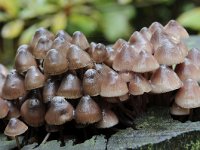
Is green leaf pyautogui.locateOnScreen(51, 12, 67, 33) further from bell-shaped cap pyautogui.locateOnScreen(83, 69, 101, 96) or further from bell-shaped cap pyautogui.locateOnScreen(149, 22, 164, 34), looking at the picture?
bell-shaped cap pyautogui.locateOnScreen(83, 69, 101, 96)

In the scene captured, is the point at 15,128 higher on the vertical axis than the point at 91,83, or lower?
lower

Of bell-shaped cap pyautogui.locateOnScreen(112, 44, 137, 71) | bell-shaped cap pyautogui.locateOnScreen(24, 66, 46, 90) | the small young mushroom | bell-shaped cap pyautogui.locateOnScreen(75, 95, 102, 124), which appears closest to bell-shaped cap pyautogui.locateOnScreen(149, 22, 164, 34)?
bell-shaped cap pyautogui.locateOnScreen(112, 44, 137, 71)

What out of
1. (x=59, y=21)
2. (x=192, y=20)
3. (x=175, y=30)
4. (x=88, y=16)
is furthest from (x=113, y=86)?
(x=88, y=16)

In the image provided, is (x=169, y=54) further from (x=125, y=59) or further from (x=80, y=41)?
(x=80, y=41)

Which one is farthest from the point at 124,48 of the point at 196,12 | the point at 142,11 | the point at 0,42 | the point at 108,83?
the point at 0,42

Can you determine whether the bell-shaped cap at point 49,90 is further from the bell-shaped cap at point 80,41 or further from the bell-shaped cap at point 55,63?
the bell-shaped cap at point 80,41
